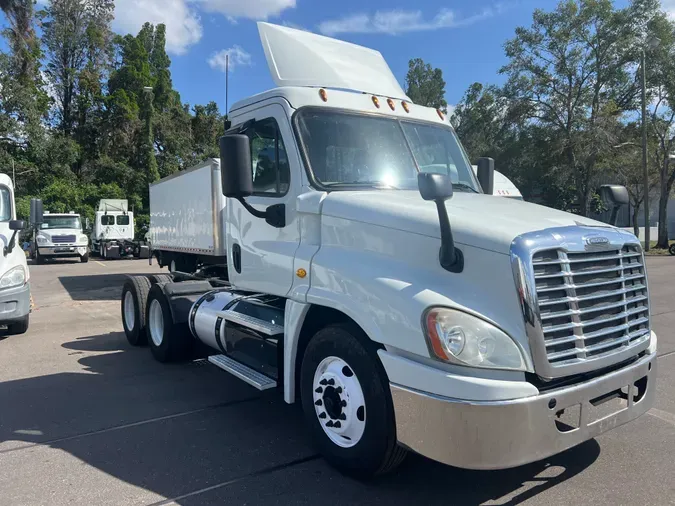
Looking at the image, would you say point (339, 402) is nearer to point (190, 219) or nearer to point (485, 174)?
point (485, 174)

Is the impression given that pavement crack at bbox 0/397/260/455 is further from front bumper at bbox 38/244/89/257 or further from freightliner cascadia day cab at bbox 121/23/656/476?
front bumper at bbox 38/244/89/257

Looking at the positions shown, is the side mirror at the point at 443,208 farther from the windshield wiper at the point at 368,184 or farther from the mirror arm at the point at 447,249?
the windshield wiper at the point at 368,184

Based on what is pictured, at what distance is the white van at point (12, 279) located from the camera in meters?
7.95

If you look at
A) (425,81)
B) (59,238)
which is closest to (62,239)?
(59,238)

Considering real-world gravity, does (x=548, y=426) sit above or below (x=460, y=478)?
above

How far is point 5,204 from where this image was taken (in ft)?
29.3

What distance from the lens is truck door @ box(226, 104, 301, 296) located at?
14.3 ft

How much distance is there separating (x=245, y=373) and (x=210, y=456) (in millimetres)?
718

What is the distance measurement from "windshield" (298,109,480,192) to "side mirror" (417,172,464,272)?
107cm

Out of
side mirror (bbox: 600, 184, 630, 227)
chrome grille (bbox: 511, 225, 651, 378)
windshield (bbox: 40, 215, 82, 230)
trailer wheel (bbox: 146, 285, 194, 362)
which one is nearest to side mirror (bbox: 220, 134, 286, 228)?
chrome grille (bbox: 511, 225, 651, 378)

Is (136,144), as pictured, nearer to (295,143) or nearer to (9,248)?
(9,248)

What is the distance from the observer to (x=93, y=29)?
41.5 meters

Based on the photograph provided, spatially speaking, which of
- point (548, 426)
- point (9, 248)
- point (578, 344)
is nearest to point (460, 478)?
point (548, 426)

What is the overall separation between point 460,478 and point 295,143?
106 inches
